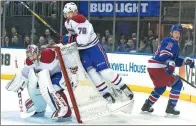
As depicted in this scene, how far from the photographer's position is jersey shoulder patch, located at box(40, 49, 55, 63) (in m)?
4.12

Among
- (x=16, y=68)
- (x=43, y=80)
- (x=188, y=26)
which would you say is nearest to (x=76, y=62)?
(x=43, y=80)

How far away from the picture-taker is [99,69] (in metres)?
4.40

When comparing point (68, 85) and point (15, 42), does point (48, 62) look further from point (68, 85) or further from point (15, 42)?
point (15, 42)

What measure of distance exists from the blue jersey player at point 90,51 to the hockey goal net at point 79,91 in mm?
102

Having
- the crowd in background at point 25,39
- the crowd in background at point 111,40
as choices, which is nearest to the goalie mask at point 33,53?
the crowd in background at point 111,40

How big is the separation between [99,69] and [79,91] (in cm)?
35

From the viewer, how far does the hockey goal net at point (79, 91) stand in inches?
158

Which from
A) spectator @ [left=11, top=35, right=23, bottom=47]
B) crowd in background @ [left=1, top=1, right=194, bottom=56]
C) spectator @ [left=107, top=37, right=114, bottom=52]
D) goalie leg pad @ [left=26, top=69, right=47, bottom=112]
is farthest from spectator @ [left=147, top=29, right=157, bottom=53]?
goalie leg pad @ [left=26, top=69, right=47, bottom=112]

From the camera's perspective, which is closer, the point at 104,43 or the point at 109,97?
the point at 109,97

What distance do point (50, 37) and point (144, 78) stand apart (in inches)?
99.0

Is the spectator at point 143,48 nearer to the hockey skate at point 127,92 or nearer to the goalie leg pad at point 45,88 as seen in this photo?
the hockey skate at point 127,92

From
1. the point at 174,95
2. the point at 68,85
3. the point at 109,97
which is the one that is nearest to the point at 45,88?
the point at 68,85

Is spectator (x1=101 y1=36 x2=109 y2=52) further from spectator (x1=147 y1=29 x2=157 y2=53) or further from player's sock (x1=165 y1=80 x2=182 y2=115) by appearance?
player's sock (x1=165 y1=80 x2=182 y2=115)

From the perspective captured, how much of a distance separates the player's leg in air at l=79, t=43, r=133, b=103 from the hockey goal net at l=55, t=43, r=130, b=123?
0.32 feet
